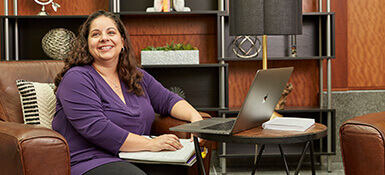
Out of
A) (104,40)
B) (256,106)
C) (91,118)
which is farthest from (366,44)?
(91,118)

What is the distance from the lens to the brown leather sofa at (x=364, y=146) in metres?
1.65

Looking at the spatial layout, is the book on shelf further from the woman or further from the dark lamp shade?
the dark lamp shade

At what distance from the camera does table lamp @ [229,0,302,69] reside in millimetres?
2209

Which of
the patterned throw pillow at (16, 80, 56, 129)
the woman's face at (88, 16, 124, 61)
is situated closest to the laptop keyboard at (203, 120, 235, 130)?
the woman's face at (88, 16, 124, 61)

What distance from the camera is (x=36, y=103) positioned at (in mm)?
2137

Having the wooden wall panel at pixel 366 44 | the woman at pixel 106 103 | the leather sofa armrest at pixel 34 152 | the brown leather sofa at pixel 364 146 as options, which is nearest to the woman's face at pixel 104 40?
the woman at pixel 106 103

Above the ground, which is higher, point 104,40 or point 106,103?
point 104,40

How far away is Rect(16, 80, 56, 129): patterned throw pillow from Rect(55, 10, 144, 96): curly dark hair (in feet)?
0.34

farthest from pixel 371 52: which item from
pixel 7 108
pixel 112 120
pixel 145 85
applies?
pixel 7 108

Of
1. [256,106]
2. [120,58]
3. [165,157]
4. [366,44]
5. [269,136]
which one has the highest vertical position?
[366,44]

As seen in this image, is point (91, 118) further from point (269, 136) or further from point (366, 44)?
point (366, 44)

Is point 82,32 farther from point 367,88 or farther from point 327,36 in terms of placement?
point 367,88

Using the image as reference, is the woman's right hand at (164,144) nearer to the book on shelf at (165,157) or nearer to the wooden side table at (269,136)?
the book on shelf at (165,157)

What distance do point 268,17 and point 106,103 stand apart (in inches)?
34.2
